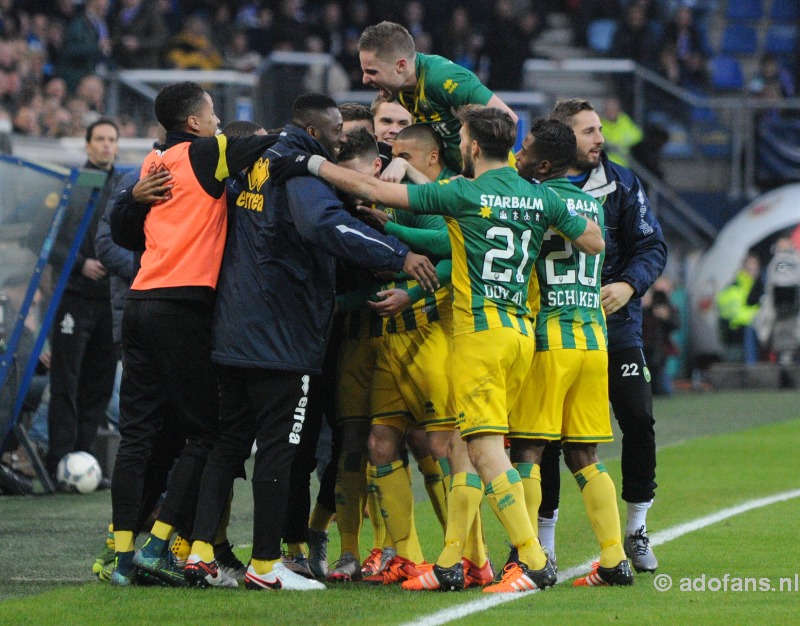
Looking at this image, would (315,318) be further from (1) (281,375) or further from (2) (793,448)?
(2) (793,448)

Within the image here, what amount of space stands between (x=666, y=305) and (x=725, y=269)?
6.01 ft

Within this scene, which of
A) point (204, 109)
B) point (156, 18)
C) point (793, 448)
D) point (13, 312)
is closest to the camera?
point (204, 109)

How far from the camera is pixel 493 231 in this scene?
6312mm

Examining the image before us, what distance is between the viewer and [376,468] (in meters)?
6.84

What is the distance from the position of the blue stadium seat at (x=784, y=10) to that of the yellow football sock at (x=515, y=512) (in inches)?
852

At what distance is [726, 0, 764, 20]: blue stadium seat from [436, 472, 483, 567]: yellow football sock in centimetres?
2124

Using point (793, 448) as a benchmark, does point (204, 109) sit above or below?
above

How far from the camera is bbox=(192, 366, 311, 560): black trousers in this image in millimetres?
6410

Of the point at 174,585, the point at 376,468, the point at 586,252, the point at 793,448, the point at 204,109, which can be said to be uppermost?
the point at 204,109

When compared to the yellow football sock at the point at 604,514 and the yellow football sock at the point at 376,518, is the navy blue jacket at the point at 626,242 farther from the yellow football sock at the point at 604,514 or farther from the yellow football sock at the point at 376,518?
the yellow football sock at the point at 376,518

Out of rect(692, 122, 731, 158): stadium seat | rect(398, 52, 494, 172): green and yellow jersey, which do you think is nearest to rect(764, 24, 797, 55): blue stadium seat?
rect(692, 122, 731, 158): stadium seat

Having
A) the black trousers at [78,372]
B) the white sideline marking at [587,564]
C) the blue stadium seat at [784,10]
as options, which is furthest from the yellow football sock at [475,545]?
the blue stadium seat at [784,10]

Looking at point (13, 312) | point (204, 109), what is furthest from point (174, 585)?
point (13, 312)
